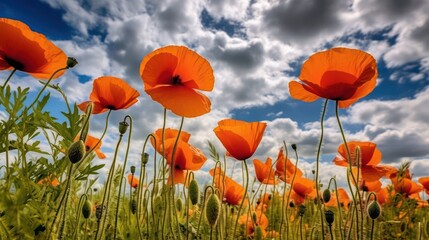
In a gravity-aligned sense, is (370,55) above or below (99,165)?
above

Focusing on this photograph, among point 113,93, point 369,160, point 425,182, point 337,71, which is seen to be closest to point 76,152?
point 113,93

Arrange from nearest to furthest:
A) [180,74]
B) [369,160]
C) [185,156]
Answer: [180,74] → [185,156] → [369,160]

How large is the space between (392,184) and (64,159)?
3.73 m

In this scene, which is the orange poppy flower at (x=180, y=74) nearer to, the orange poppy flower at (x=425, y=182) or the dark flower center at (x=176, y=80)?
the dark flower center at (x=176, y=80)

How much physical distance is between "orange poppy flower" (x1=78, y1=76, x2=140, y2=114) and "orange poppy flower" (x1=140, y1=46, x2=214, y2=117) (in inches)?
9.5

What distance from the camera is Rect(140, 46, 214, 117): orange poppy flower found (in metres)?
1.89

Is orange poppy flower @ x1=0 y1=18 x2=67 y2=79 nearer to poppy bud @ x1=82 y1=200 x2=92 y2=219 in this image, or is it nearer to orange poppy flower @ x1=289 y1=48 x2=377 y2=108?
poppy bud @ x1=82 y1=200 x2=92 y2=219

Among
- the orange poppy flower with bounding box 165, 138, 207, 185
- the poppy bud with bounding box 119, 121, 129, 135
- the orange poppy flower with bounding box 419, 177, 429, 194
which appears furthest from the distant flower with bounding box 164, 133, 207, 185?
the orange poppy flower with bounding box 419, 177, 429, 194

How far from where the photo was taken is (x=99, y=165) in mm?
1911

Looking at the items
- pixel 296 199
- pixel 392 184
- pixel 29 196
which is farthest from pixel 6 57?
pixel 392 184

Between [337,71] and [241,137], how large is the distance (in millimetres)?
623

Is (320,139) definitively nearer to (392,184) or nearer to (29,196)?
(29,196)

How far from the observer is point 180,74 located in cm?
208

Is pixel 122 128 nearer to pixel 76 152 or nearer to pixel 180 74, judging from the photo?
pixel 180 74
